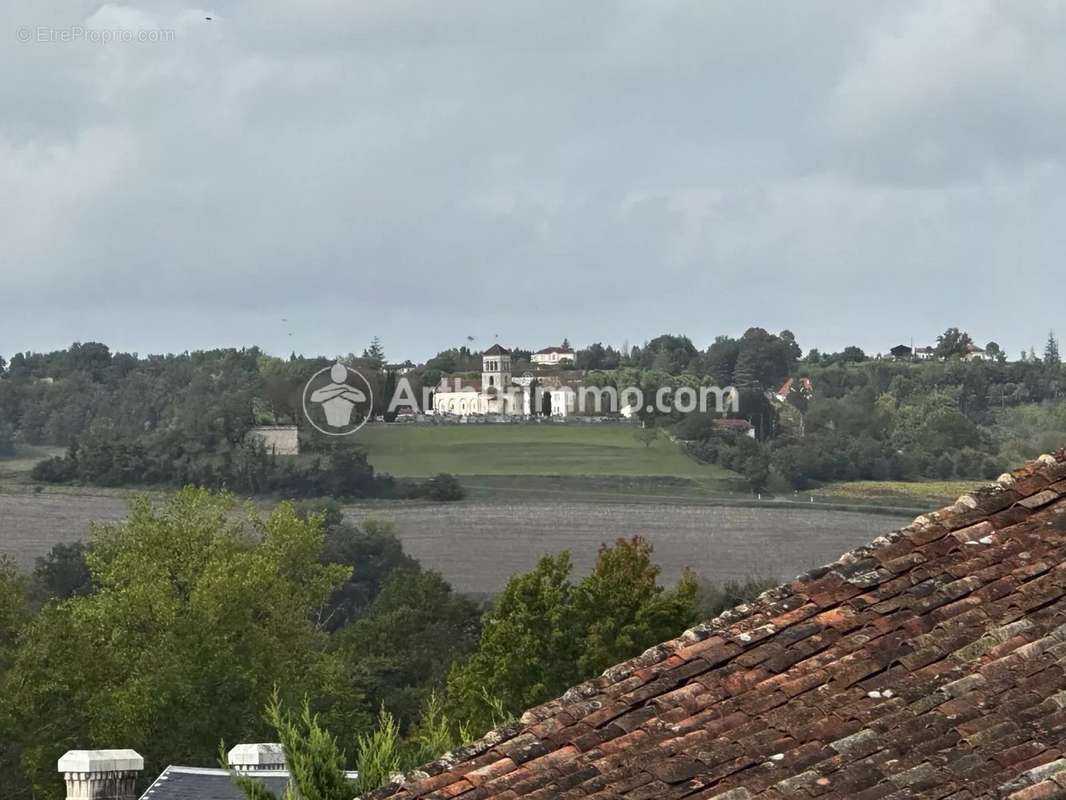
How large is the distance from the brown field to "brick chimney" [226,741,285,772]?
148961 millimetres

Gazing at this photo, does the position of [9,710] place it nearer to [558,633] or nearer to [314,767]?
[558,633]

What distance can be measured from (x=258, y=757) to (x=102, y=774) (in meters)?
2.10

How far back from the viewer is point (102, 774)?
31781 mm

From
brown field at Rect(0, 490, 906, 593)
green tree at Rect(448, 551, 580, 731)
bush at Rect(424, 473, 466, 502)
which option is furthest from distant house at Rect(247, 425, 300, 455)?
green tree at Rect(448, 551, 580, 731)

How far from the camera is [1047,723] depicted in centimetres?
660

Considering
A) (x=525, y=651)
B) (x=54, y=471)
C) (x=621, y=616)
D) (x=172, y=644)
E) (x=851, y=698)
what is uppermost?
(x=851, y=698)

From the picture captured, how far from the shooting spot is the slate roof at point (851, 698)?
21.5ft

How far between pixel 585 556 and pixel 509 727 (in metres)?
179

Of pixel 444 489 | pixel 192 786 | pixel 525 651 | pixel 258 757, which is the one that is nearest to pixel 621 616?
pixel 525 651

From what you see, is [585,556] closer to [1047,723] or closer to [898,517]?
[898,517]

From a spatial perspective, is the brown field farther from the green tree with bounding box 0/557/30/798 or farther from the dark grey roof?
the dark grey roof

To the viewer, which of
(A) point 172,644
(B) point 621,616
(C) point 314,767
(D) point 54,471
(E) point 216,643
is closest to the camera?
(C) point 314,767

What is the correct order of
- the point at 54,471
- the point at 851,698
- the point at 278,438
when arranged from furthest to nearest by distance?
the point at 54,471, the point at 278,438, the point at 851,698

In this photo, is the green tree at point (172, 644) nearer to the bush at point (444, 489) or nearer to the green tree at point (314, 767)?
the green tree at point (314, 767)
